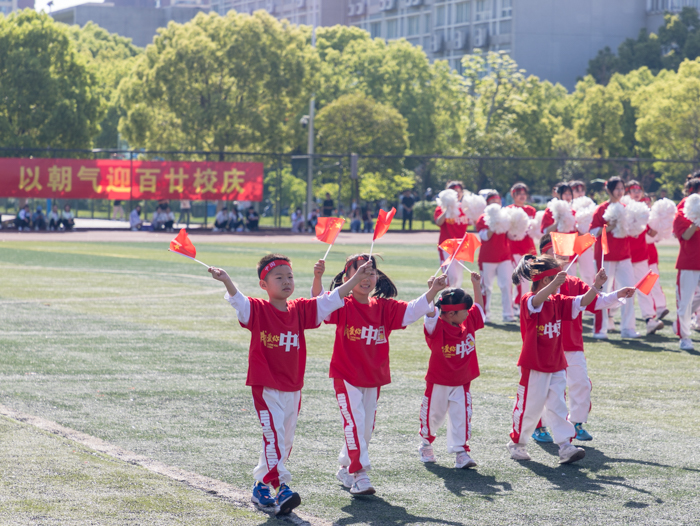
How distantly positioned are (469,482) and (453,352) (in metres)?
0.87

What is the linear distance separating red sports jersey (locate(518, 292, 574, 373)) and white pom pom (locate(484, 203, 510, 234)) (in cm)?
699

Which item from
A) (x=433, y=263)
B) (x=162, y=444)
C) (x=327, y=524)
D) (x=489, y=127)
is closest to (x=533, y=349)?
(x=327, y=524)

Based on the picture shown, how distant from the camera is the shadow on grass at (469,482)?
18.5 ft

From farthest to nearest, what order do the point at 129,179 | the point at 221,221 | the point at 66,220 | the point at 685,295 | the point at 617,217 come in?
the point at 221,221, the point at 66,220, the point at 129,179, the point at 617,217, the point at 685,295

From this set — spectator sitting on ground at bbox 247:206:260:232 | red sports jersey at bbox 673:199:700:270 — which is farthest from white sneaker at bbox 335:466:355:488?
spectator sitting on ground at bbox 247:206:260:232

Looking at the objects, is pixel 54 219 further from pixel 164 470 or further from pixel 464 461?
→ pixel 464 461

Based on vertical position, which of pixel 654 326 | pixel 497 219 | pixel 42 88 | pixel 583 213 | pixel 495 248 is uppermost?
pixel 42 88

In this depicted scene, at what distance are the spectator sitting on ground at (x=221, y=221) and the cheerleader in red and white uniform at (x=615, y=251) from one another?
27.2 metres

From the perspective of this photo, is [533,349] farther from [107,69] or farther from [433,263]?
[107,69]

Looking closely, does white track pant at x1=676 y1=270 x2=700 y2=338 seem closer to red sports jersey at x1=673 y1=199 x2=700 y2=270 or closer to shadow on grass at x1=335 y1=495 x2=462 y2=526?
red sports jersey at x1=673 y1=199 x2=700 y2=270

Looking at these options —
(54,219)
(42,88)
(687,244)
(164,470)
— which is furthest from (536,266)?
(42,88)

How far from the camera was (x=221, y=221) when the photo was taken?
38.2 m

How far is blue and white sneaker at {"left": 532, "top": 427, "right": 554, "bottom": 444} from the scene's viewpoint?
6.98 m

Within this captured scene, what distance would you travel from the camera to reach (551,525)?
197 inches
